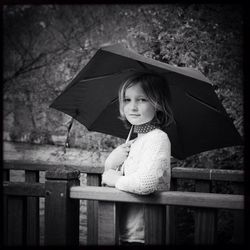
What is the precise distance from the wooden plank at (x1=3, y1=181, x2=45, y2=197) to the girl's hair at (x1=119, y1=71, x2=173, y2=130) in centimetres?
71

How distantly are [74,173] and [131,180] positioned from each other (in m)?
0.26

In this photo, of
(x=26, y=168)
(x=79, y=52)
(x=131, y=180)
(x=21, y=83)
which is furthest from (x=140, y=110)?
(x=21, y=83)

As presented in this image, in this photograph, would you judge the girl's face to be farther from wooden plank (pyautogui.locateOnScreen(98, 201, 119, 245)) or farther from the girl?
wooden plank (pyautogui.locateOnScreen(98, 201, 119, 245))

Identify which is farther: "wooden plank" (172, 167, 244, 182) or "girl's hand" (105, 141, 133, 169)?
"wooden plank" (172, 167, 244, 182)

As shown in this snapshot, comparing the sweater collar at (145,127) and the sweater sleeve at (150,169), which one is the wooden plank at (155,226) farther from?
the sweater collar at (145,127)

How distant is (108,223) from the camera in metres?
1.67

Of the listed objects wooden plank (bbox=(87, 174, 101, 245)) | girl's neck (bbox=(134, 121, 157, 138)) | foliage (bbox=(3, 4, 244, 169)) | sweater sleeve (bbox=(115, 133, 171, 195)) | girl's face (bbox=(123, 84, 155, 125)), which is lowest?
wooden plank (bbox=(87, 174, 101, 245))

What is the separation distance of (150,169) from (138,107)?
0.46 meters

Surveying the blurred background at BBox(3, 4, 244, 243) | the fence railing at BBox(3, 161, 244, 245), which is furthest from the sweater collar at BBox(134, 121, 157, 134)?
the blurred background at BBox(3, 4, 244, 243)

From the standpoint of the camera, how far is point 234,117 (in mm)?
3576

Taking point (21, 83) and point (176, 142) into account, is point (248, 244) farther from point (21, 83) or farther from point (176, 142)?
point (21, 83)

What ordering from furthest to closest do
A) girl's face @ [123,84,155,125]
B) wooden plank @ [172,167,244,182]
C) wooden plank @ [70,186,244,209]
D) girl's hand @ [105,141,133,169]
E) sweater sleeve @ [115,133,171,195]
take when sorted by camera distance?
wooden plank @ [172,167,244,182], girl's hand @ [105,141,133,169], girl's face @ [123,84,155,125], sweater sleeve @ [115,133,171,195], wooden plank @ [70,186,244,209]

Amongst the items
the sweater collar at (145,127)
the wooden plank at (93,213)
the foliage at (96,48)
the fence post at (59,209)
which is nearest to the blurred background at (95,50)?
the foliage at (96,48)

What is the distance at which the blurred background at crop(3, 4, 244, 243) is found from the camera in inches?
145
